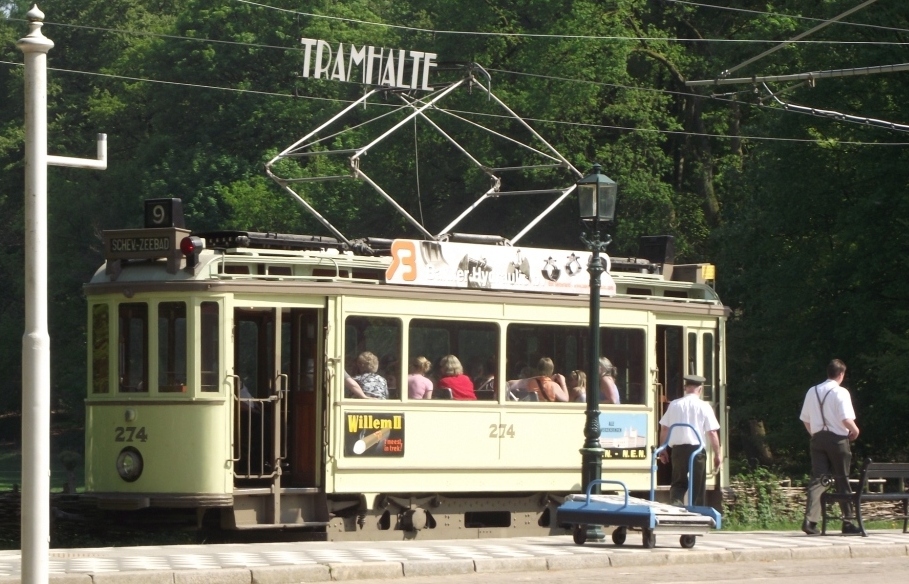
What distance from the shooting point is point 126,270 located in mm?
15719

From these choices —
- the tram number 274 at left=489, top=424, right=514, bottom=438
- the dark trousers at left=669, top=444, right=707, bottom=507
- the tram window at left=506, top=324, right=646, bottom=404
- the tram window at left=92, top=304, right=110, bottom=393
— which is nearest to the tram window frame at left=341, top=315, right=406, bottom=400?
the tram number 274 at left=489, top=424, right=514, bottom=438

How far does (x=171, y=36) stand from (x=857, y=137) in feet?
76.7

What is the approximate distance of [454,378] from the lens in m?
16.7

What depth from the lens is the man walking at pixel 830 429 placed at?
51.6 ft

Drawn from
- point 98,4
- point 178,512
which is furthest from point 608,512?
point 98,4

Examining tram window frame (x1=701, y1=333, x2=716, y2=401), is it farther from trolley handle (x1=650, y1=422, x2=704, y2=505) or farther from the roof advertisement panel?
trolley handle (x1=650, y1=422, x2=704, y2=505)

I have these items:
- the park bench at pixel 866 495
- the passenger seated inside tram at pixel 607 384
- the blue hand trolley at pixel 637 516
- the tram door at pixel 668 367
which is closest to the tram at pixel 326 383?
the passenger seated inside tram at pixel 607 384

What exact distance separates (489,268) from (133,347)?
3.82 metres

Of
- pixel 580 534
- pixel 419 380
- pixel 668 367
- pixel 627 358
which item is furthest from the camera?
pixel 668 367

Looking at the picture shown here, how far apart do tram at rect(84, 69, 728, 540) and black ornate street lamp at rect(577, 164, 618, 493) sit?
1.53 metres

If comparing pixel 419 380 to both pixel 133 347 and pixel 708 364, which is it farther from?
pixel 708 364

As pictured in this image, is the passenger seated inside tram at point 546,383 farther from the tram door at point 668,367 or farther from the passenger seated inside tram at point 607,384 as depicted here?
the tram door at point 668,367

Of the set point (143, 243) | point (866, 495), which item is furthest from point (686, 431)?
point (143, 243)

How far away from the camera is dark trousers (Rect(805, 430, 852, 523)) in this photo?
52.0ft
